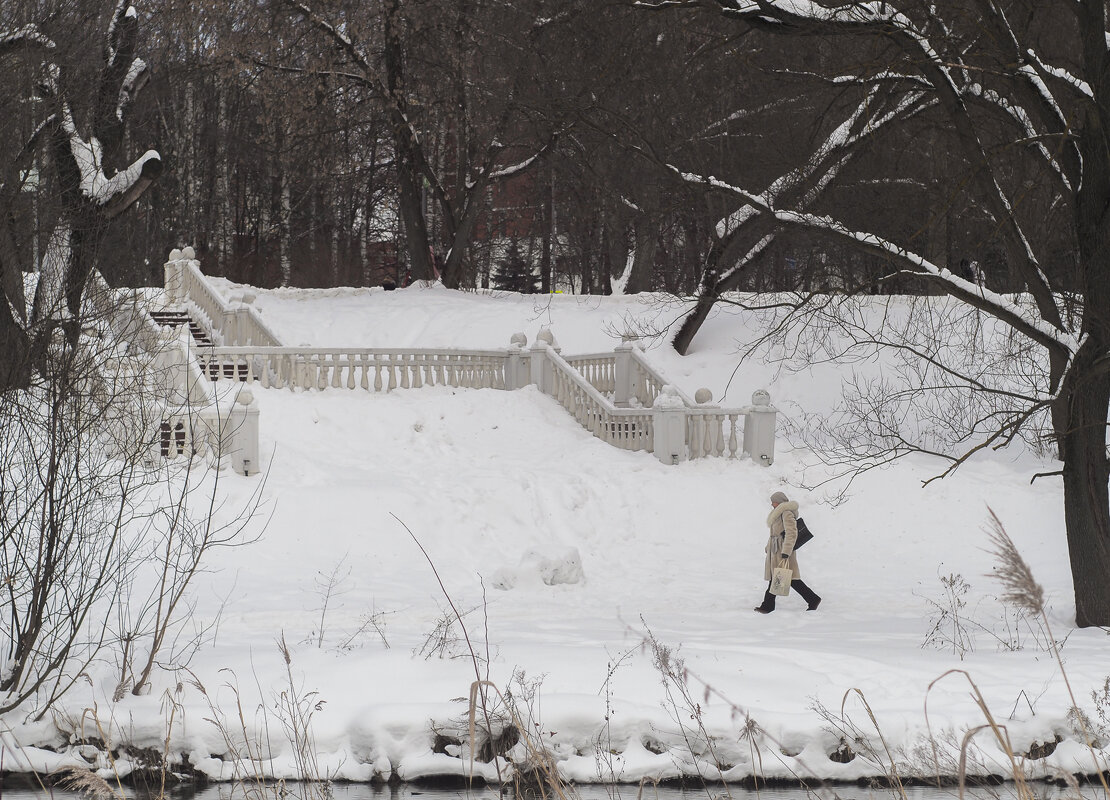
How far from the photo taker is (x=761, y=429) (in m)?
17.7

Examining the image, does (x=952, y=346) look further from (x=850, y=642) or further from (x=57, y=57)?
(x=57, y=57)

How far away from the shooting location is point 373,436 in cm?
1758

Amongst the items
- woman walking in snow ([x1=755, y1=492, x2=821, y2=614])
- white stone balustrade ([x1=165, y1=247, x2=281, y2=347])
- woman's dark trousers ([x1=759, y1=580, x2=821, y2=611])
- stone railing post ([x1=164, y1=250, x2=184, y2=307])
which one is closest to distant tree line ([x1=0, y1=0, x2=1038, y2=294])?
stone railing post ([x1=164, y1=250, x2=184, y2=307])

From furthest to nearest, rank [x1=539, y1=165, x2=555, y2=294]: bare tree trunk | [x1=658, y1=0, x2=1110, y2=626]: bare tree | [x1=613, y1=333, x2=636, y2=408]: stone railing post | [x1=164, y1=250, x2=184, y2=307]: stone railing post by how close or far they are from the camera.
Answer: [x1=539, y1=165, x2=555, y2=294]: bare tree trunk → [x1=164, y1=250, x2=184, y2=307]: stone railing post → [x1=613, y1=333, x2=636, y2=408]: stone railing post → [x1=658, y1=0, x2=1110, y2=626]: bare tree

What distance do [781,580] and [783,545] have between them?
37 centimetres

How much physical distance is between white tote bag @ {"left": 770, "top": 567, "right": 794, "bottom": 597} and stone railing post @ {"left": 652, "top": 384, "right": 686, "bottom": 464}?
581 centimetres

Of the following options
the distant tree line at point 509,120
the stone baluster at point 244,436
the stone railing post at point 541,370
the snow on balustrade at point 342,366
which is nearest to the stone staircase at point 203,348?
the snow on balustrade at point 342,366

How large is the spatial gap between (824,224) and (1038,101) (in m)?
2.20

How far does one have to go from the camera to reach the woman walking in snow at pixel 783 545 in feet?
39.0

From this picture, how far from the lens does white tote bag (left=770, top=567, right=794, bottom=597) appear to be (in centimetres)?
1202

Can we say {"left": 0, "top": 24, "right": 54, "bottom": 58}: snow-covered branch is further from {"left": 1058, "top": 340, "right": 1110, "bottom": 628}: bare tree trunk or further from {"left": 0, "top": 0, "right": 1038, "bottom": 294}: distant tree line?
{"left": 1058, "top": 340, "right": 1110, "bottom": 628}: bare tree trunk

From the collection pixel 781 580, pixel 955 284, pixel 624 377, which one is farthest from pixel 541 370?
pixel 955 284

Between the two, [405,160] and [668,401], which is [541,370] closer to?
[668,401]

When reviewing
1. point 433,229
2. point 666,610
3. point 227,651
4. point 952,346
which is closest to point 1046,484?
point 952,346
